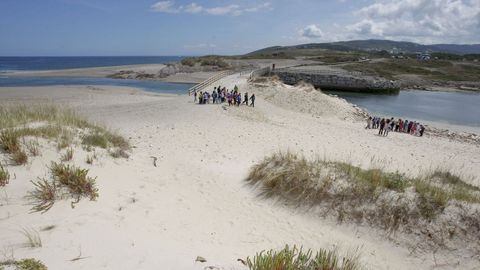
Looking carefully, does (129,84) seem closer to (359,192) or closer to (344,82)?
→ (344,82)

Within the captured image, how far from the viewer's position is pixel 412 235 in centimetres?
629

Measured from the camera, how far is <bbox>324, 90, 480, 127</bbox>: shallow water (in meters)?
30.8

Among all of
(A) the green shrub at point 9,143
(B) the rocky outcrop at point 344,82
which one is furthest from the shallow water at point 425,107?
(A) the green shrub at point 9,143

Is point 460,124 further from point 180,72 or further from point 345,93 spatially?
point 180,72

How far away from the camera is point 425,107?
36.8 m

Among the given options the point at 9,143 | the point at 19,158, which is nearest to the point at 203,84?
the point at 9,143

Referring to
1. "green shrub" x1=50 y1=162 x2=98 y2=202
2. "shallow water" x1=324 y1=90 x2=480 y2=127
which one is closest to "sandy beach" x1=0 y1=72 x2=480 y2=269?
"green shrub" x1=50 y1=162 x2=98 y2=202

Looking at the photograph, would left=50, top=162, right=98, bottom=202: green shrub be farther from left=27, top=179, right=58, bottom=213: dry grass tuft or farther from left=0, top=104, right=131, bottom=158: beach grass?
left=0, top=104, right=131, bottom=158: beach grass

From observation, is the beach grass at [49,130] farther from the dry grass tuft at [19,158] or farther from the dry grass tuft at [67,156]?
the dry grass tuft at [67,156]

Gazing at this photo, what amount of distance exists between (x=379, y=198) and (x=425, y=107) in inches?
1387

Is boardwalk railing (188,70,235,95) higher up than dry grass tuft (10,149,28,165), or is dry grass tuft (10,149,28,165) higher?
boardwalk railing (188,70,235,95)

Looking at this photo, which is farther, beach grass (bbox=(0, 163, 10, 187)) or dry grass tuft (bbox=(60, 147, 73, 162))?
dry grass tuft (bbox=(60, 147, 73, 162))

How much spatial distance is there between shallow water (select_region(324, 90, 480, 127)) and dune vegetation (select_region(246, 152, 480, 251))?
2568 centimetres

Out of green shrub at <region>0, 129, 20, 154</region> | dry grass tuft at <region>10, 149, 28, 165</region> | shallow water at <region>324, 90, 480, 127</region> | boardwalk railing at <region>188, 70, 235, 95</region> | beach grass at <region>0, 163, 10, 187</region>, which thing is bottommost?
shallow water at <region>324, 90, 480, 127</region>
